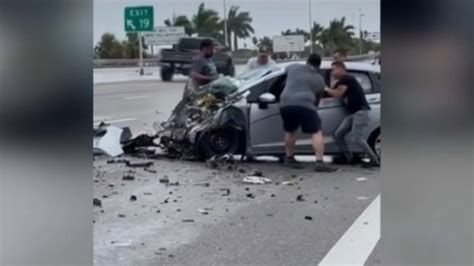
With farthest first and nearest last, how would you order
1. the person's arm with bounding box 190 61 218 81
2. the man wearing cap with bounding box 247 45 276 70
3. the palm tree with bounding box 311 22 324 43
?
the person's arm with bounding box 190 61 218 81
the man wearing cap with bounding box 247 45 276 70
the palm tree with bounding box 311 22 324 43

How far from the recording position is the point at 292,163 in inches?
126

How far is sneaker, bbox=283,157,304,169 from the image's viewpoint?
121 inches

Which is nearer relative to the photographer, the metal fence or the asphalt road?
the metal fence

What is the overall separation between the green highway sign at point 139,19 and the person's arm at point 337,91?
160 cm

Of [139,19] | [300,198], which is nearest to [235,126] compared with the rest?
[300,198]

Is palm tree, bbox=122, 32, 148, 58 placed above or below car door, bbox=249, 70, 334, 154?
above

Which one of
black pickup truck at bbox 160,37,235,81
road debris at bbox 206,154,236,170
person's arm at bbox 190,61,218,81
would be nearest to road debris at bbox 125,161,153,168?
road debris at bbox 206,154,236,170

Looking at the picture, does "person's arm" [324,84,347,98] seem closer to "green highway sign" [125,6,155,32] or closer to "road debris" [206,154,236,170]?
"road debris" [206,154,236,170]

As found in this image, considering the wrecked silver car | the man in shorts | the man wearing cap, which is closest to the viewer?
the man wearing cap

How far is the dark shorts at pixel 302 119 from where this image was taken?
8.70 feet

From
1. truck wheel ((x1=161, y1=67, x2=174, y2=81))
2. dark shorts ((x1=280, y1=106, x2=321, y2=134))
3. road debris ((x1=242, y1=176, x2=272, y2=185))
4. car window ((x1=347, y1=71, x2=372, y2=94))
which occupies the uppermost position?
truck wheel ((x1=161, y1=67, x2=174, y2=81))
